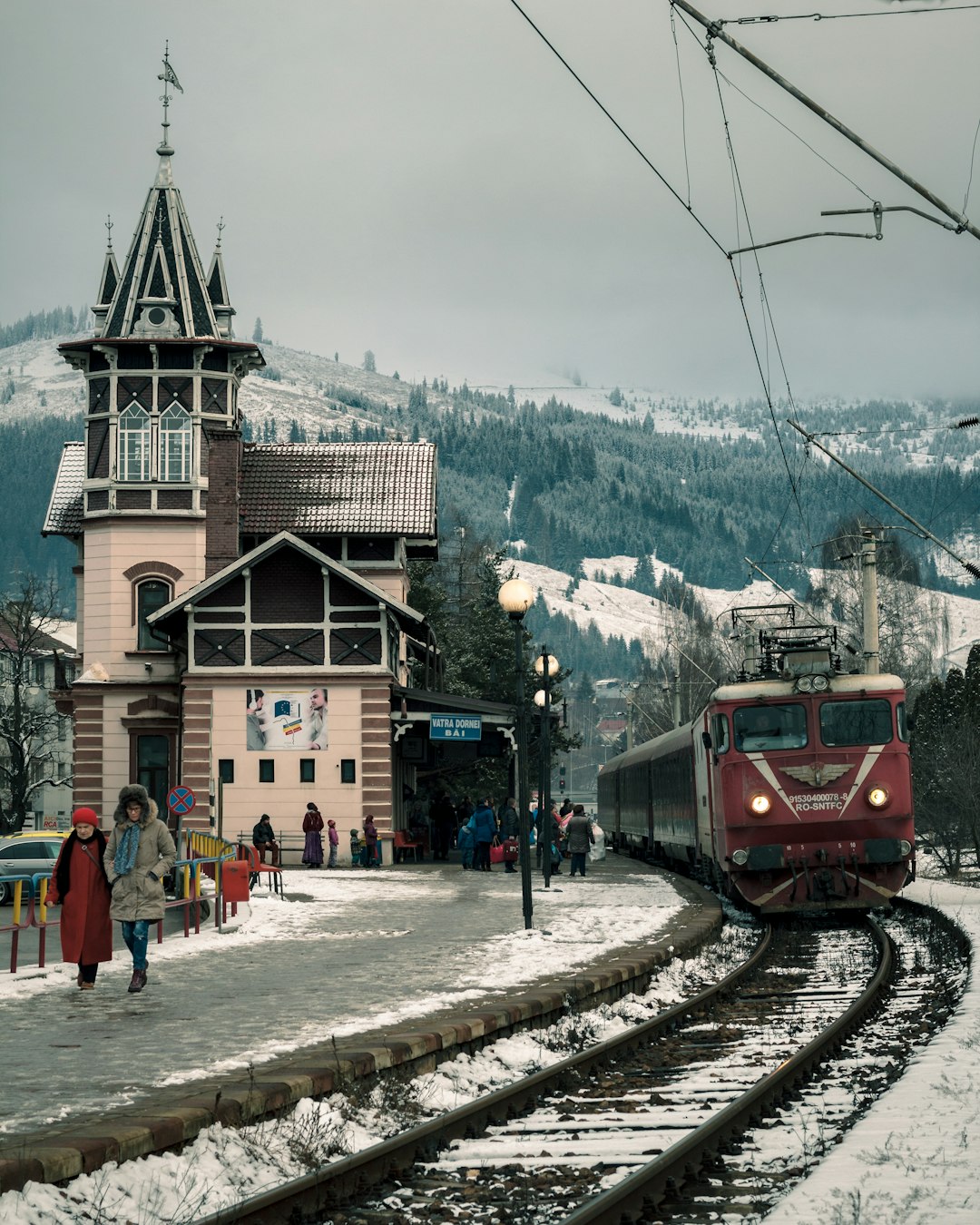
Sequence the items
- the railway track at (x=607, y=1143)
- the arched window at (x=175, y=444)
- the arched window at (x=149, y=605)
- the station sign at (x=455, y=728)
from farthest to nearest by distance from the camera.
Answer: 1. the arched window at (x=149, y=605)
2. the arched window at (x=175, y=444)
3. the station sign at (x=455, y=728)
4. the railway track at (x=607, y=1143)

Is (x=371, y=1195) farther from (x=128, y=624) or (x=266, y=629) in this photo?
(x=128, y=624)

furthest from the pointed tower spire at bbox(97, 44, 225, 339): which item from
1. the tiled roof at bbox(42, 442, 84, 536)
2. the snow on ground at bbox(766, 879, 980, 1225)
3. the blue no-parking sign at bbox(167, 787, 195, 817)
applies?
the snow on ground at bbox(766, 879, 980, 1225)

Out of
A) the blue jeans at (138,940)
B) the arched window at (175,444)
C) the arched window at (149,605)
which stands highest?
the arched window at (175,444)

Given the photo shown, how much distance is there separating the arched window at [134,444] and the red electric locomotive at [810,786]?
2687 cm

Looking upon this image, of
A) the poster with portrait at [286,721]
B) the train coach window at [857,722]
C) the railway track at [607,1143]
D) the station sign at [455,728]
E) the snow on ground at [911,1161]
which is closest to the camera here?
the snow on ground at [911,1161]

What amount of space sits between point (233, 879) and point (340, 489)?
26976 millimetres

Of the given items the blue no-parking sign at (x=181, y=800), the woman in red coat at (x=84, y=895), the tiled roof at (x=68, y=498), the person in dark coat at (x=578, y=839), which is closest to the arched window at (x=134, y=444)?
the tiled roof at (x=68, y=498)

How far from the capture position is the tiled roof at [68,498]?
5291 cm

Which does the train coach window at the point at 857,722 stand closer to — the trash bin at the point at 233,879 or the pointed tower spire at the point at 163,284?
the trash bin at the point at 233,879

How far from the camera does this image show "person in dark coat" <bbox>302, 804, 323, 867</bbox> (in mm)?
40562

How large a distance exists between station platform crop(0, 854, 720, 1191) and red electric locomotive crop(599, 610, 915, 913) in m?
1.17

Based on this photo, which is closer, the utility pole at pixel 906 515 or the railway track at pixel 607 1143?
the railway track at pixel 607 1143

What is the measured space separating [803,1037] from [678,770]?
61.7 ft

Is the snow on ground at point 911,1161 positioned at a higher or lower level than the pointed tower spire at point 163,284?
lower
